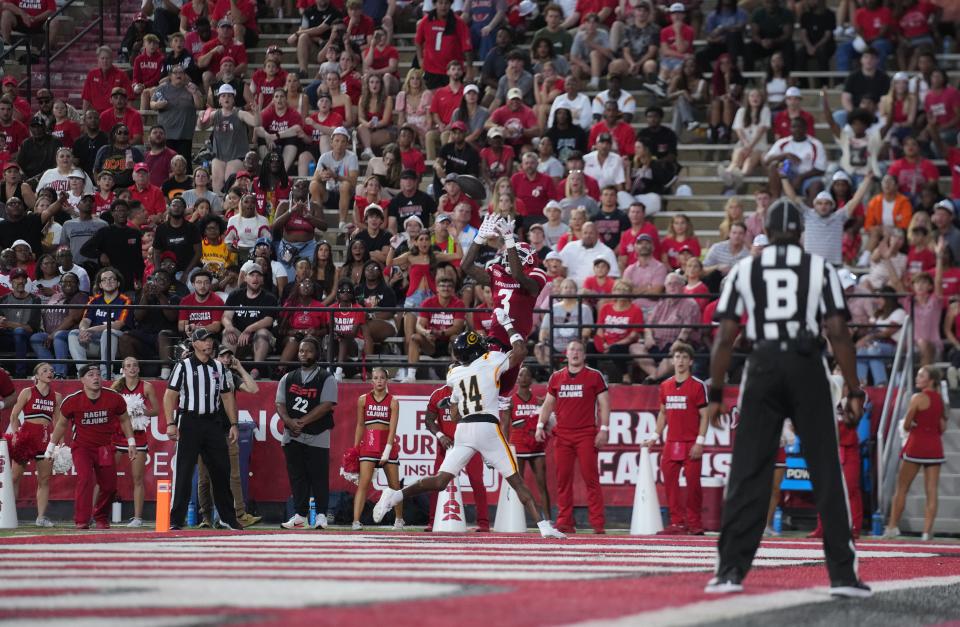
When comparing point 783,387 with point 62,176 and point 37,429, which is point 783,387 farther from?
point 62,176

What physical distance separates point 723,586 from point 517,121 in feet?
48.6

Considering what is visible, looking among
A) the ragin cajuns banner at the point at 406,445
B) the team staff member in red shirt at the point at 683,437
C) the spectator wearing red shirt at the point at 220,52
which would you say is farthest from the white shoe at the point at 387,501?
the spectator wearing red shirt at the point at 220,52

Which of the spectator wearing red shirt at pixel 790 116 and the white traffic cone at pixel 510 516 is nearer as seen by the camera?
the white traffic cone at pixel 510 516

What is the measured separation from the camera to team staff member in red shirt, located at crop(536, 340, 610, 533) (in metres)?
16.5

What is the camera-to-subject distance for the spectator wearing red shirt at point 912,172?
19719mm

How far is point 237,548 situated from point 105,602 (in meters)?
4.07

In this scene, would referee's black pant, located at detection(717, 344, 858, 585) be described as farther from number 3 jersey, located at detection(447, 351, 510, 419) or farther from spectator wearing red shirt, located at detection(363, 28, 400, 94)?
spectator wearing red shirt, located at detection(363, 28, 400, 94)

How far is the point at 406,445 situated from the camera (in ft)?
58.9

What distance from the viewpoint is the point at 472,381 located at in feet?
43.9

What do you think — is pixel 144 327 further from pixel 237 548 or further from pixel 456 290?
pixel 237 548

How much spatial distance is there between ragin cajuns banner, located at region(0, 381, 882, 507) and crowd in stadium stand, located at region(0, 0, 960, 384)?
453mm

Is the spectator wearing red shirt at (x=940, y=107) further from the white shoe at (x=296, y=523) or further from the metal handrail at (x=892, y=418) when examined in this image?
the white shoe at (x=296, y=523)

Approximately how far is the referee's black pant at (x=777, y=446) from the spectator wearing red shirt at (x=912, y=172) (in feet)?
42.3

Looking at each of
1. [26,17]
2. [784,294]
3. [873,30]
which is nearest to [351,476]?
[784,294]
